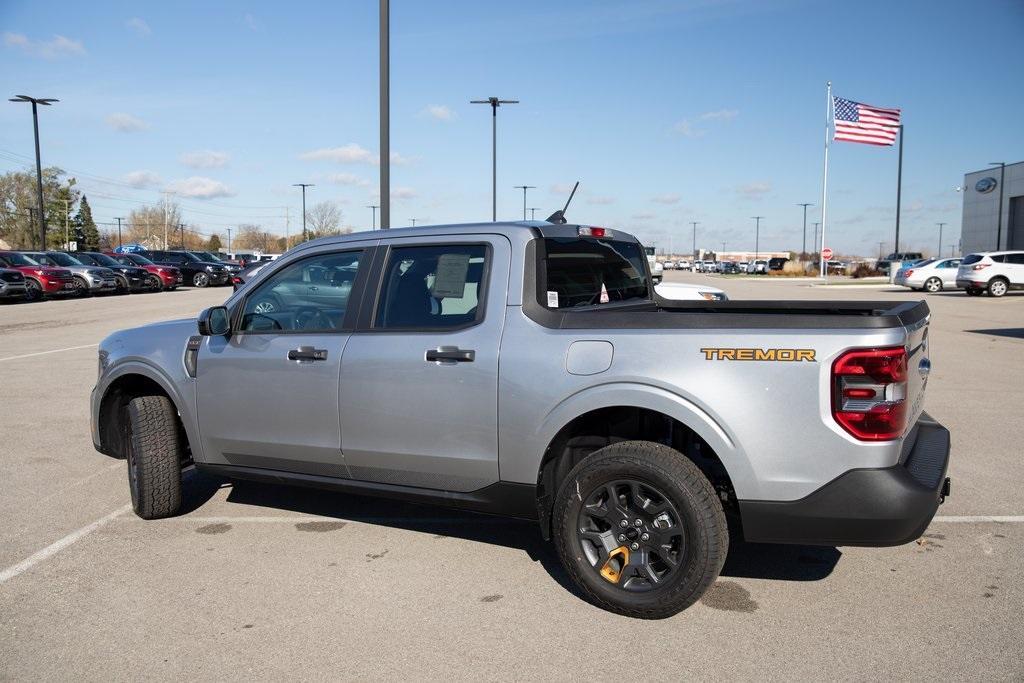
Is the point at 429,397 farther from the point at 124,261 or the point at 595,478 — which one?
the point at 124,261

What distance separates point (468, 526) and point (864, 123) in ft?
114

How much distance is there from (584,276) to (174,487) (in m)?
2.85

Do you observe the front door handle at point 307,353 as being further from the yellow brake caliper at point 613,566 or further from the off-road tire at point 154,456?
the yellow brake caliper at point 613,566

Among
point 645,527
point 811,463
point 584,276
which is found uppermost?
point 584,276


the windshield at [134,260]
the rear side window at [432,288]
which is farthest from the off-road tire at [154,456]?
the windshield at [134,260]

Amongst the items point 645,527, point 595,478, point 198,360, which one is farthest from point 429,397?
point 198,360

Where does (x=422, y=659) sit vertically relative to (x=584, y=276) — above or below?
below

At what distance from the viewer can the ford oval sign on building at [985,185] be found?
70.8m

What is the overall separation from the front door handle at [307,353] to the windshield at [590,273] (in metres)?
1.29

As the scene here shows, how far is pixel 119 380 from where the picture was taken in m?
5.42

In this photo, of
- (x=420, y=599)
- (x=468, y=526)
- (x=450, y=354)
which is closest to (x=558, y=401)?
(x=450, y=354)

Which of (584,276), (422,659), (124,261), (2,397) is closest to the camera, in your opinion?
(422,659)

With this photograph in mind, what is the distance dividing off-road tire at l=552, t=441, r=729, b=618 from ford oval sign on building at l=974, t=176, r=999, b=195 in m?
78.9

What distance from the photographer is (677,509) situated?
3637mm
